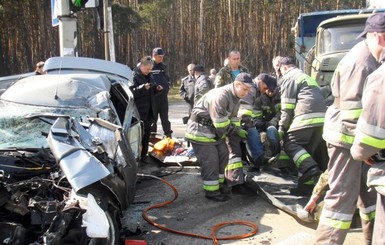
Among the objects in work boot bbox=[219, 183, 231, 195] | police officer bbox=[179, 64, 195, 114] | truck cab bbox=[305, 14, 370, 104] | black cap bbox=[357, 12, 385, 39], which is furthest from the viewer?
police officer bbox=[179, 64, 195, 114]

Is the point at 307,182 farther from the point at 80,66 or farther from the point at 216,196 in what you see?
the point at 80,66

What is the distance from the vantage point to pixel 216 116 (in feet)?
16.6

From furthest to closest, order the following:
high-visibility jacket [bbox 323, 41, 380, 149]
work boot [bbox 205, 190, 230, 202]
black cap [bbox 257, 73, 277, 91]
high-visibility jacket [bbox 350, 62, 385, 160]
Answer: black cap [bbox 257, 73, 277, 91]
work boot [bbox 205, 190, 230, 202]
high-visibility jacket [bbox 323, 41, 380, 149]
high-visibility jacket [bbox 350, 62, 385, 160]

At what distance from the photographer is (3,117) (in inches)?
166

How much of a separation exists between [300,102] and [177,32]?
1029 inches

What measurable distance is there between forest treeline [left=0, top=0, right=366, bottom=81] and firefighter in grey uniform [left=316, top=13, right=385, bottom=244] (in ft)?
64.5

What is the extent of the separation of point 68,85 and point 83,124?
0.98 metres

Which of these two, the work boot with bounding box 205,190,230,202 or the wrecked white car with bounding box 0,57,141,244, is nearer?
the wrecked white car with bounding box 0,57,141,244

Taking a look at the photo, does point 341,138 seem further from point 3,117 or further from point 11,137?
point 3,117

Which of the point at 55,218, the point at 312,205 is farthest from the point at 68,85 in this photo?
the point at 312,205

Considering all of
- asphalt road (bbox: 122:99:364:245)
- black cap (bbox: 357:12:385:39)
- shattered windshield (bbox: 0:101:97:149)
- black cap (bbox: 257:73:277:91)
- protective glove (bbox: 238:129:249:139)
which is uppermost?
black cap (bbox: 357:12:385:39)

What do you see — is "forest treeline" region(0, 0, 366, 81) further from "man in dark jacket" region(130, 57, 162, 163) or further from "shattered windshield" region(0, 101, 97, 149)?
"shattered windshield" region(0, 101, 97, 149)

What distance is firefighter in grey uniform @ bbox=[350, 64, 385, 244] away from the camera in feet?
8.59

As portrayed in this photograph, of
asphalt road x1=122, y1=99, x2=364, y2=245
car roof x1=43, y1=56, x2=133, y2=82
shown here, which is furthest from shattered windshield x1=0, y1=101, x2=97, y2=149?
car roof x1=43, y1=56, x2=133, y2=82
